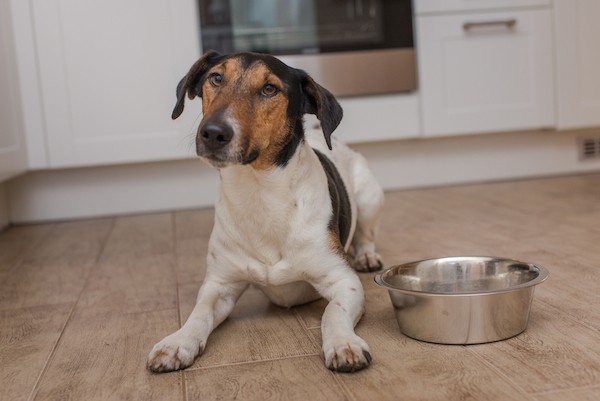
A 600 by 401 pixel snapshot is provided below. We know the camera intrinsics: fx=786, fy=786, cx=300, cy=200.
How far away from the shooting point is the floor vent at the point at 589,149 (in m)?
4.85

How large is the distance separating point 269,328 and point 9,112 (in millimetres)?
2462

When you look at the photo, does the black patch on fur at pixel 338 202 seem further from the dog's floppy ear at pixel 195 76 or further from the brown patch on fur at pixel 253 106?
the dog's floppy ear at pixel 195 76

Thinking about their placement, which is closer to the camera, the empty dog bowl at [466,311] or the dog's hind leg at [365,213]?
the empty dog bowl at [466,311]

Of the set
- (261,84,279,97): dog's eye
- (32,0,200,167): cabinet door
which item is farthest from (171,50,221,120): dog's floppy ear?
(32,0,200,167): cabinet door

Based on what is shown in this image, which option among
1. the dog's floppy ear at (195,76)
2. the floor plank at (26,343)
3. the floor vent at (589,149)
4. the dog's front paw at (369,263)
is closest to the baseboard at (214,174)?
the floor vent at (589,149)

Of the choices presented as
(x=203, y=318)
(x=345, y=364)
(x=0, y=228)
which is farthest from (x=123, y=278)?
(x=0, y=228)

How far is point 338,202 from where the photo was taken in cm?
222

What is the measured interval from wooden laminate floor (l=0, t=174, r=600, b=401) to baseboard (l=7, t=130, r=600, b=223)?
0.73m

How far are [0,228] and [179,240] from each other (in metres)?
1.21

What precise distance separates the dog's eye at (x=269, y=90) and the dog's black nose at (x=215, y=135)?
197 millimetres

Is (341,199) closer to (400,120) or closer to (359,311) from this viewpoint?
(359,311)

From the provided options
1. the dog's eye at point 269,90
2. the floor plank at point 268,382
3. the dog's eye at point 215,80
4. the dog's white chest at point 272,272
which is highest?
the dog's eye at point 215,80

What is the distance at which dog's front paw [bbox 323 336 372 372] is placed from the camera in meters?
1.63

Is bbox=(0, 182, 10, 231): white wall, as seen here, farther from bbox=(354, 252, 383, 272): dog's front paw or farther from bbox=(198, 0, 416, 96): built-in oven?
bbox=(354, 252, 383, 272): dog's front paw
